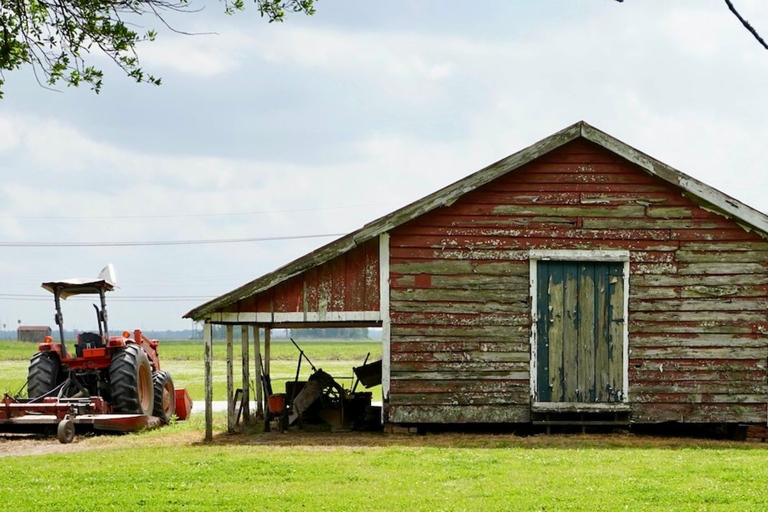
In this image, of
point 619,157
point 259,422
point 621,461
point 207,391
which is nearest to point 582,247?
point 619,157

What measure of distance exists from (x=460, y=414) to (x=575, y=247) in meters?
3.30

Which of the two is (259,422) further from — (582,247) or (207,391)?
(582,247)

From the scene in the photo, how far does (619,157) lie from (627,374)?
3534mm

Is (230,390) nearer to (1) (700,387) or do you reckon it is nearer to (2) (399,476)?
(2) (399,476)

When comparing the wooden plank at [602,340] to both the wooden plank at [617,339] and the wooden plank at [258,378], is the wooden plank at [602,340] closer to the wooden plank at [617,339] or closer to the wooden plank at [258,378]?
the wooden plank at [617,339]

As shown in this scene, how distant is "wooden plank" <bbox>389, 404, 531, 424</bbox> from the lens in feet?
56.4

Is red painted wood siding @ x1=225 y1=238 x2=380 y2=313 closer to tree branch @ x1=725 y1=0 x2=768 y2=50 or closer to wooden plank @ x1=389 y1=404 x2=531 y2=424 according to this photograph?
wooden plank @ x1=389 y1=404 x2=531 y2=424

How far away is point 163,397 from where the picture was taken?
2083 centimetres

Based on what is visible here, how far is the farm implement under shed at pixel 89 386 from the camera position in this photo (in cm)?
1711

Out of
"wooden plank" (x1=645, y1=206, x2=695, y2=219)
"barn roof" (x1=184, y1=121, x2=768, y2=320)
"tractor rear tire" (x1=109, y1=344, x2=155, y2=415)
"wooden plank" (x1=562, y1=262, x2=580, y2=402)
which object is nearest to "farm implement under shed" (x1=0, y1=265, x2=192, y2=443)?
"tractor rear tire" (x1=109, y1=344, x2=155, y2=415)

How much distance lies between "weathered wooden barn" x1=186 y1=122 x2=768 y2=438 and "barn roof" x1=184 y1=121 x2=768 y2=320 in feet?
0.17

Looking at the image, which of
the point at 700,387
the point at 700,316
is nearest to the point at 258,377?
the point at 700,387

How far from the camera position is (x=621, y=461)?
530 inches

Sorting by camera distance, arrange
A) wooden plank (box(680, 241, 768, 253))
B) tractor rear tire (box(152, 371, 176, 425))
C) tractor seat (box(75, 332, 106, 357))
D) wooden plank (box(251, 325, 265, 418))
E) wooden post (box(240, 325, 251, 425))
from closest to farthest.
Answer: wooden plank (box(680, 241, 768, 253))
tractor seat (box(75, 332, 106, 357))
wooden post (box(240, 325, 251, 425))
tractor rear tire (box(152, 371, 176, 425))
wooden plank (box(251, 325, 265, 418))
